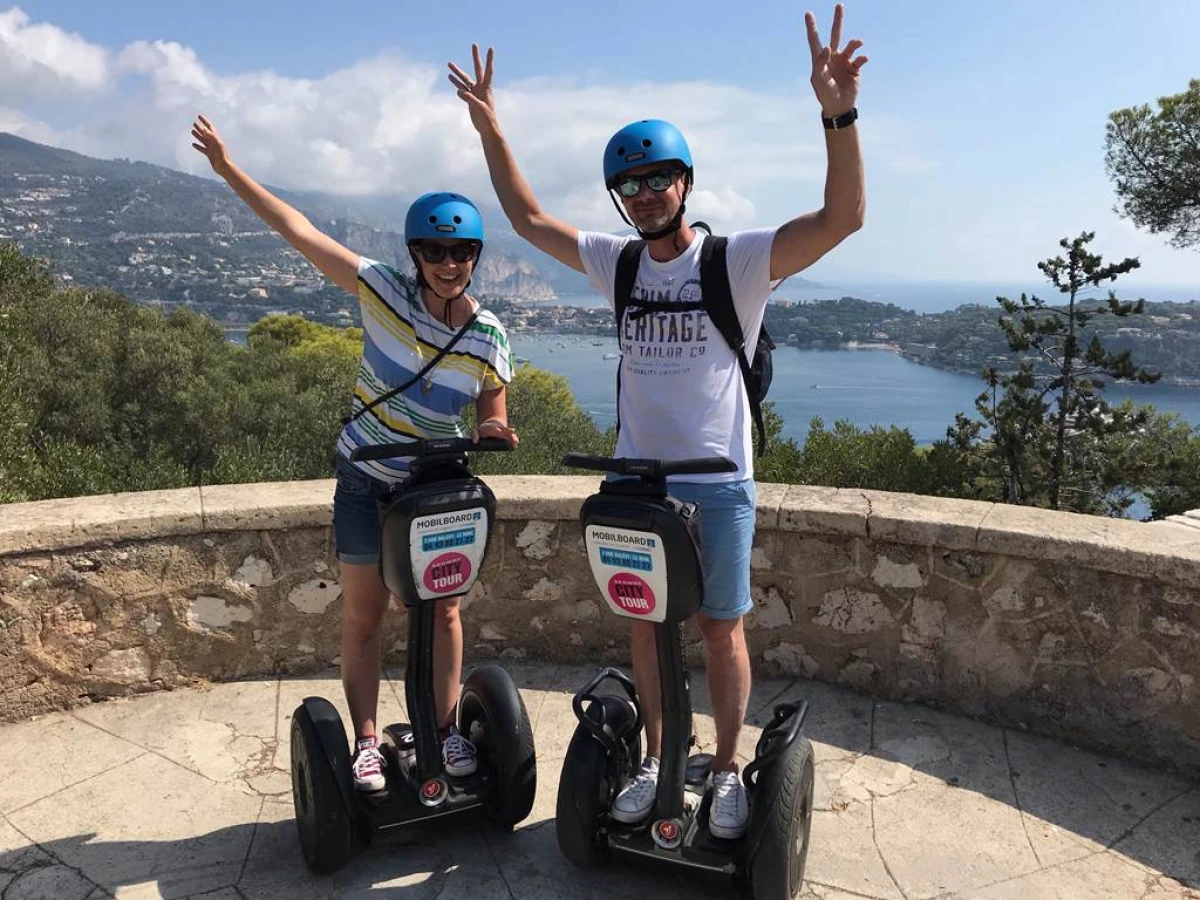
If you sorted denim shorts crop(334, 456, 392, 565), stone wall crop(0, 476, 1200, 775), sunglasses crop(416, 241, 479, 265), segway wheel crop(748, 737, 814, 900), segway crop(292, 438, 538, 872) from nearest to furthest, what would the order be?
segway wheel crop(748, 737, 814, 900)
segway crop(292, 438, 538, 872)
sunglasses crop(416, 241, 479, 265)
denim shorts crop(334, 456, 392, 565)
stone wall crop(0, 476, 1200, 775)

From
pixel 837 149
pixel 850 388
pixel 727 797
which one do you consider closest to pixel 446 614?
pixel 727 797

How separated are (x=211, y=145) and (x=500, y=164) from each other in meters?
0.86

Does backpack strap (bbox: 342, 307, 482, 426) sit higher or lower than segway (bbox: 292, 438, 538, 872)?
higher

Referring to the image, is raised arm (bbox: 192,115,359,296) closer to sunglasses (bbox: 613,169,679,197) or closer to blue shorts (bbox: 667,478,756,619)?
sunglasses (bbox: 613,169,679,197)

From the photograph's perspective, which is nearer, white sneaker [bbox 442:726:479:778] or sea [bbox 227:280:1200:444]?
white sneaker [bbox 442:726:479:778]

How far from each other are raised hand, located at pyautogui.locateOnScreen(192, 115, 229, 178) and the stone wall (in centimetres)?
136

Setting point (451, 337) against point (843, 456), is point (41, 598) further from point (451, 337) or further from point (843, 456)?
point (843, 456)

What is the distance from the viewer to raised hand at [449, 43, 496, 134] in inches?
112

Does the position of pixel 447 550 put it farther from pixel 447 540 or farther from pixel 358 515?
pixel 358 515

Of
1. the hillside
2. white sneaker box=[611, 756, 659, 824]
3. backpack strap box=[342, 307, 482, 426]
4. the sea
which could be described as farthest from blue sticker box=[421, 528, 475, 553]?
the sea

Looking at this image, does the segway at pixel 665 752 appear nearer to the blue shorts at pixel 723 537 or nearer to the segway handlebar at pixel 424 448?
the blue shorts at pixel 723 537

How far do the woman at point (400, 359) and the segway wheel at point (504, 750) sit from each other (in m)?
0.08

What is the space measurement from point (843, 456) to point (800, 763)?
12549 mm

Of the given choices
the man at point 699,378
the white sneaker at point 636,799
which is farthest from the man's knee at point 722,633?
the white sneaker at point 636,799
